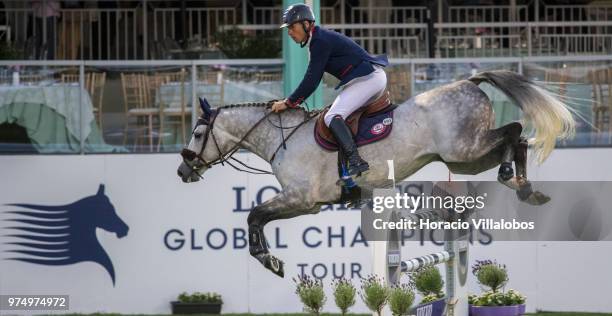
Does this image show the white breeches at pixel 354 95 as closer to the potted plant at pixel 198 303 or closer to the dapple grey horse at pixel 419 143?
the dapple grey horse at pixel 419 143

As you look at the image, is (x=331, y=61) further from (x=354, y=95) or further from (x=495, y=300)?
→ (x=495, y=300)

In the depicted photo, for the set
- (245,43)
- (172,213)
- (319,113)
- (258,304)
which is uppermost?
(245,43)

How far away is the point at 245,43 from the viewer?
1457 cm

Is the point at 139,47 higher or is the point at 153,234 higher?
the point at 139,47

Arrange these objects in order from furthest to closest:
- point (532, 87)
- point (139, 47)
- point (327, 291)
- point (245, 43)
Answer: point (139, 47), point (245, 43), point (327, 291), point (532, 87)

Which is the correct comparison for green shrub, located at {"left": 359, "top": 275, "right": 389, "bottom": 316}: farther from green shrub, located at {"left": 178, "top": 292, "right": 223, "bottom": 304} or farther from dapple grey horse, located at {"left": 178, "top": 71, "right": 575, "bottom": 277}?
green shrub, located at {"left": 178, "top": 292, "right": 223, "bottom": 304}

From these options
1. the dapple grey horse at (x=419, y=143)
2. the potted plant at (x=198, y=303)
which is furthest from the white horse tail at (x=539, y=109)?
the potted plant at (x=198, y=303)

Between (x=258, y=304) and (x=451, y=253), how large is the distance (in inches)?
145

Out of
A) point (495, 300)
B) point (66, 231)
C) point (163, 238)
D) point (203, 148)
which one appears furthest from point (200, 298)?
point (495, 300)

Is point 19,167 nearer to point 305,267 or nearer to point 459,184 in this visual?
point 305,267

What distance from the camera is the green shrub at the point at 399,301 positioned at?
8.38 meters

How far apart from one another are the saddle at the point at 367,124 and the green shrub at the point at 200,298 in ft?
13.1

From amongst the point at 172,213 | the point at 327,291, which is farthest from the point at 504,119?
the point at 172,213

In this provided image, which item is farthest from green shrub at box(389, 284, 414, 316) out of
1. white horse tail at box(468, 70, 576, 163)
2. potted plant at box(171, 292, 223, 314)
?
potted plant at box(171, 292, 223, 314)
